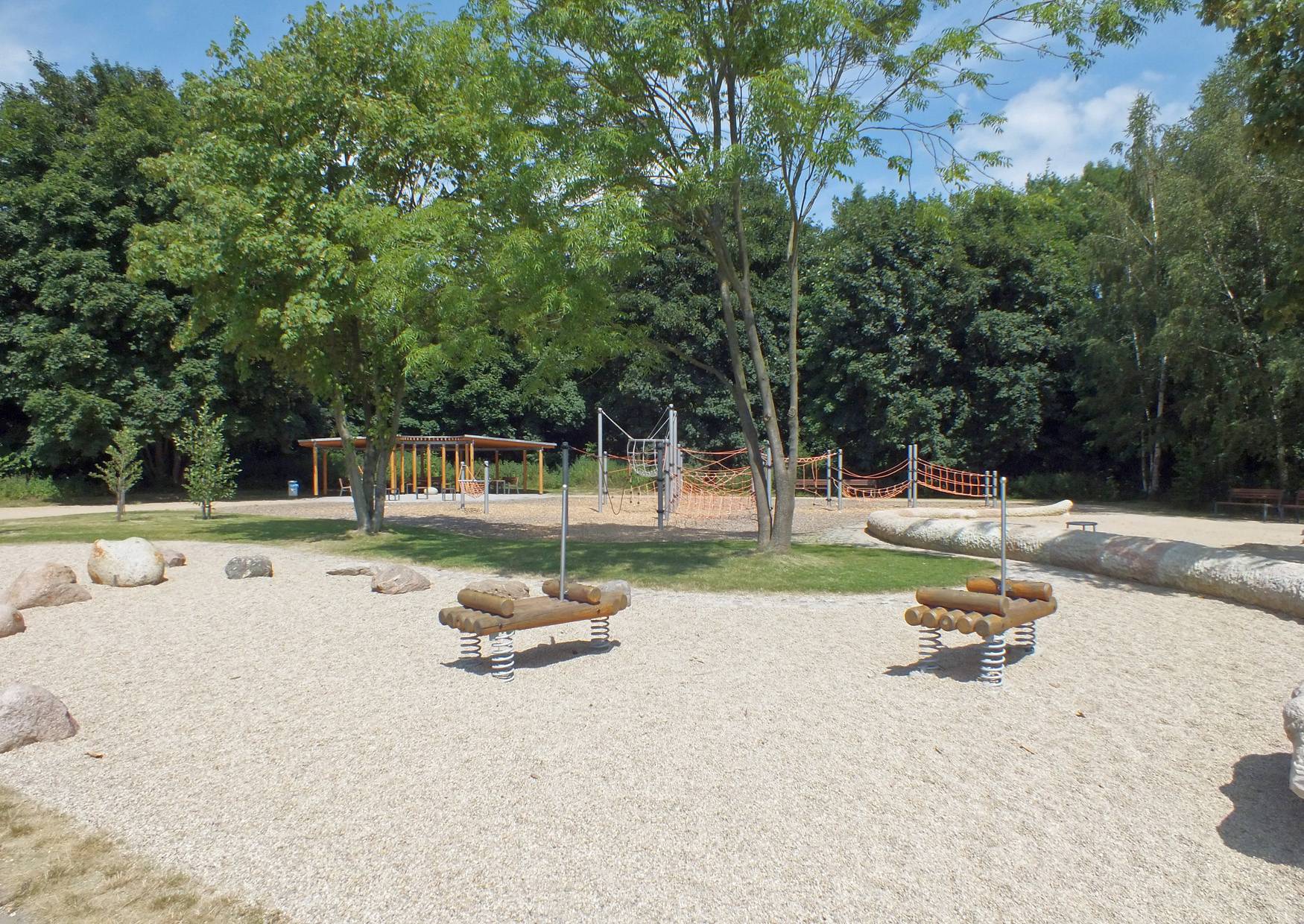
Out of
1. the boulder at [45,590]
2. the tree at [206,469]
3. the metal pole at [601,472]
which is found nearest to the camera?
the boulder at [45,590]

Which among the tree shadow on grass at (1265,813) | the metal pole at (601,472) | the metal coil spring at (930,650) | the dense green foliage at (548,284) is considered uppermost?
the dense green foliage at (548,284)

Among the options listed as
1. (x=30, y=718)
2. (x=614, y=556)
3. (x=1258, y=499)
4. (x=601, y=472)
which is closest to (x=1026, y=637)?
(x=30, y=718)

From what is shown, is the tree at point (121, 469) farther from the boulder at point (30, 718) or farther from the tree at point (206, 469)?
the boulder at point (30, 718)

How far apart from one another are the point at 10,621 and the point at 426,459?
29341 millimetres

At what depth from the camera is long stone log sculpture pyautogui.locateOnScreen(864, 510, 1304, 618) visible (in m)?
8.66

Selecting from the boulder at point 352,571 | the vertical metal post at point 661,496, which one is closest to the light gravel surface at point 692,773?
the boulder at point 352,571

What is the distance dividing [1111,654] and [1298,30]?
804 centimetres

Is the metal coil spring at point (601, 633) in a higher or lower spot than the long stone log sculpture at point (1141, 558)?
lower

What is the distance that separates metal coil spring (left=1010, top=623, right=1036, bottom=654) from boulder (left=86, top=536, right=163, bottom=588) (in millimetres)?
9501

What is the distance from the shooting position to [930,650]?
23.3ft

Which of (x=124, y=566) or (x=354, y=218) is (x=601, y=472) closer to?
(x=354, y=218)

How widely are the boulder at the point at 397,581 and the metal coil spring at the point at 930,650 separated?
564 centimetres

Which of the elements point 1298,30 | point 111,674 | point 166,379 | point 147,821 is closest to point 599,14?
point 1298,30

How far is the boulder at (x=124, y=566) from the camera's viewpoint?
10477mm
